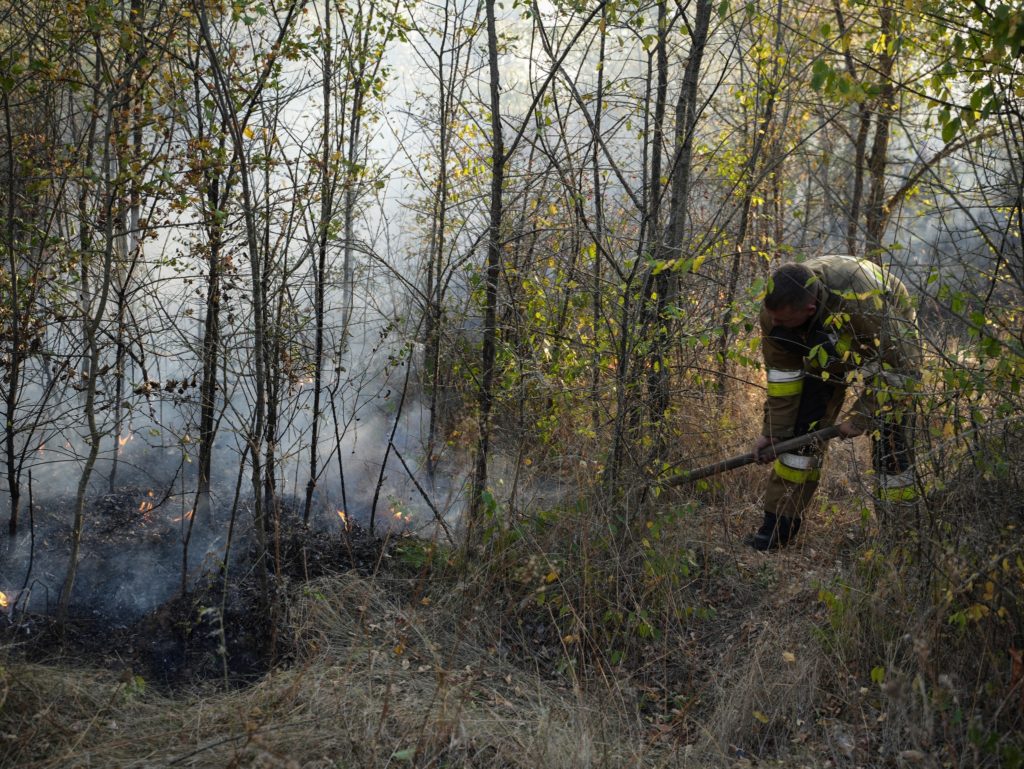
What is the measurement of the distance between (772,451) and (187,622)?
11.9 ft

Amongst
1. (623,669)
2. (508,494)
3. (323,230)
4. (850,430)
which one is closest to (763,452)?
(850,430)

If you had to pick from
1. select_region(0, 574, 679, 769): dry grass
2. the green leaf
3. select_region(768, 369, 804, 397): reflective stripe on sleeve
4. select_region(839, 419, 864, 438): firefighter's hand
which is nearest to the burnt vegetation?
select_region(0, 574, 679, 769): dry grass

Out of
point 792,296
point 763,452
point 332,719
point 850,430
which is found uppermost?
point 792,296

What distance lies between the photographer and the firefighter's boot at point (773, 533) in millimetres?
5305

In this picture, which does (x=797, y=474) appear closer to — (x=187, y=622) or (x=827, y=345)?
(x=827, y=345)

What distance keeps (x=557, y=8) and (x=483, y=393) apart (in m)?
2.39

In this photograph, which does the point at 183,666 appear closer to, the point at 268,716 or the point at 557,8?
the point at 268,716

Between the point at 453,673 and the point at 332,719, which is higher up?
the point at 332,719

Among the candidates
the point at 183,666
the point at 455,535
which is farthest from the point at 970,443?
the point at 183,666

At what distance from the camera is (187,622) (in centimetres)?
443

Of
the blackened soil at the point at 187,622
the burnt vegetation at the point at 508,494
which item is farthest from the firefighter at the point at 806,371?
the blackened soil at the point at 187,622

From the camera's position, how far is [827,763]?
10.9ft

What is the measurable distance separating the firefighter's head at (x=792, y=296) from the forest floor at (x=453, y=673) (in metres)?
1.26

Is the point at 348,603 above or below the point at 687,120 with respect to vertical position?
below
